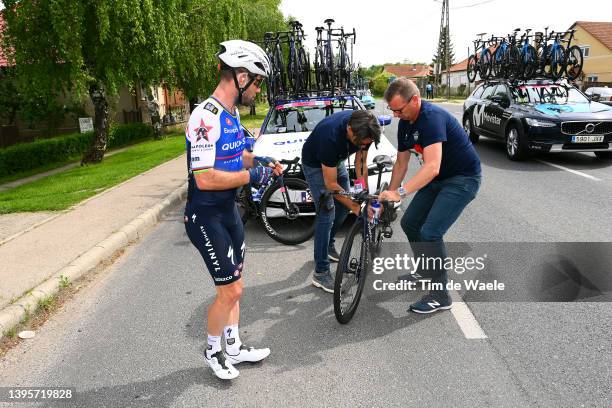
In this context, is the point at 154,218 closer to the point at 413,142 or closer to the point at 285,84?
the point at 285,84

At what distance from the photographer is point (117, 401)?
114 inches

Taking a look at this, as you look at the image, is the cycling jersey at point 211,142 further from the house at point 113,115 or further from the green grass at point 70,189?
the house at point 113,115

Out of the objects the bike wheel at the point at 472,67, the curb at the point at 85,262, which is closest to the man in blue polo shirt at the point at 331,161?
the curb at the point at 85,262

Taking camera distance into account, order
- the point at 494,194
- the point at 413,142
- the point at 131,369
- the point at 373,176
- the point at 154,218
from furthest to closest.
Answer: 1. the point at 494,194
2. the point at 154,218
3. the point at 373,176
4. the point at 413,142
5. the point at 131,369

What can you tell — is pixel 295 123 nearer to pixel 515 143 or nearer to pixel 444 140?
pixel 444 140

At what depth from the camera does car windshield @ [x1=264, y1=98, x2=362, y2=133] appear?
748cm

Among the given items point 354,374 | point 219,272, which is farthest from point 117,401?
point 354,374

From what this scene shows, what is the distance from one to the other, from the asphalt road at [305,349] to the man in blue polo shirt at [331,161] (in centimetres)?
52

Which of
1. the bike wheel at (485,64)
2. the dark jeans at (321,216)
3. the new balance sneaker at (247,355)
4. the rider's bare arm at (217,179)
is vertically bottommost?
the new balance sneaker at (247,355)

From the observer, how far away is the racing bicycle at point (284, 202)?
5.81 metres

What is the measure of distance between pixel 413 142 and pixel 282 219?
3.29 metres

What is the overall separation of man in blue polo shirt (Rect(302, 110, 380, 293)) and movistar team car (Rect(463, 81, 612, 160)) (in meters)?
7.10

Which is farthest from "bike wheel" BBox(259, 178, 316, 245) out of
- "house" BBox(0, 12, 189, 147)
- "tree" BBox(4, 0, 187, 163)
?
"house" BBox(0, 12, 189, 147)

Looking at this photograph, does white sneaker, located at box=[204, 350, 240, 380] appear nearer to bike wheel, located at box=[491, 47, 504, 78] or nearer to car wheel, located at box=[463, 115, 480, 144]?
car wheel, located at box=[463, 115, 480, 144]
